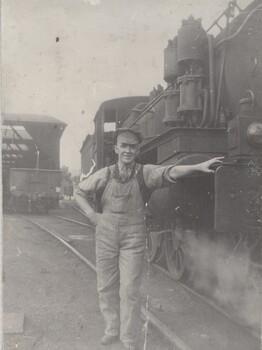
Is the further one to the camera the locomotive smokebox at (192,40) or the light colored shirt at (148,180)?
the locomotive smokebox at (192,40)

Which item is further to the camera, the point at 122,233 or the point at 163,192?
the point at 163,192

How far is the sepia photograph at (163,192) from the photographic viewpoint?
3244 mm

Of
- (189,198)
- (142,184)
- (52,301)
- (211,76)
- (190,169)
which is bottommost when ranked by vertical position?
(52,301)

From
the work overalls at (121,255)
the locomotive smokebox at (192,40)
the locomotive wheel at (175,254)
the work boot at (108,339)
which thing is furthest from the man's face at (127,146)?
the locomotive wheel at (175,254)

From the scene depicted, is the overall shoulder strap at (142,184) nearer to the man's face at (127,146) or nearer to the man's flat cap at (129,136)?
the man's face at (127,146)

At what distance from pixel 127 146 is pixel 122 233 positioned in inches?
26.8

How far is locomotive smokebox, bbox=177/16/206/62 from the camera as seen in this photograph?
4.61 metres

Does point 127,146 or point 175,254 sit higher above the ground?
point 127,146

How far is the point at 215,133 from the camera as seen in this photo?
4.38 meters

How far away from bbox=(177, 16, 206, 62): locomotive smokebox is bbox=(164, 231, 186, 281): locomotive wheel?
2.18 meters

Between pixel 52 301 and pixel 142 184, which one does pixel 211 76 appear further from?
pixel 52 301

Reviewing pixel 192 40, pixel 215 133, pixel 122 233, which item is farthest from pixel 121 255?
pixel 192 40

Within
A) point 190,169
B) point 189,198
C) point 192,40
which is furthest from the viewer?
point 192,40

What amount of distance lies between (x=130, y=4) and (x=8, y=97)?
152 centimetres
